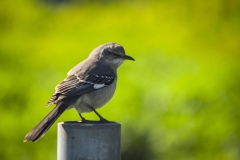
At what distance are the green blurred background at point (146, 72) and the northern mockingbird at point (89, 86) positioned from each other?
1.09m

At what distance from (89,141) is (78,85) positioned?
4.12 ft

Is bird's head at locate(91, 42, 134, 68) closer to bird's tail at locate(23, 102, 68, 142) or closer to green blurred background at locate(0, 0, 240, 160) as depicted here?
green blurred background at locate(0, 0, 240, 160)

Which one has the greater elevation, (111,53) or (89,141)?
(111,53)

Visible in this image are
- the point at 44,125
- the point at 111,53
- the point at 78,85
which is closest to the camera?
the point at 44,125

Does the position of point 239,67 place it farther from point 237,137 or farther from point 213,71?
point 237,137

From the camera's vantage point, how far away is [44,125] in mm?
6383

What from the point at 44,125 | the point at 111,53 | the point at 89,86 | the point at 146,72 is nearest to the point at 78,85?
the point at 89,86

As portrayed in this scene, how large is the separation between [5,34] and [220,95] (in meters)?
3.47

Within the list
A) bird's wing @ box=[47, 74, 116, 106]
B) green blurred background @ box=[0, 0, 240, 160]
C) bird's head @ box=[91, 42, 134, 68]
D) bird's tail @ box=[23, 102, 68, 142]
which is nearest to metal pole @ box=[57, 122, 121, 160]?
bird's tail @ box=[23, 102, 68, 142]

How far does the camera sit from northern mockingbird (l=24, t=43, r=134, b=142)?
267 inches

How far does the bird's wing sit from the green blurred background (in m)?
1.48

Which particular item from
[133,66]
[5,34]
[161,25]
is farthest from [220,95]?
[5,34]

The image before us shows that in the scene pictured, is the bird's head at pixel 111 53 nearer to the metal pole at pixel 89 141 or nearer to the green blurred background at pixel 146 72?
the green blurred background at pixel 146 72

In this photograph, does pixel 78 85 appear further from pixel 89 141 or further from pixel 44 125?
pixel 89 141
